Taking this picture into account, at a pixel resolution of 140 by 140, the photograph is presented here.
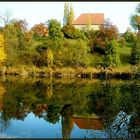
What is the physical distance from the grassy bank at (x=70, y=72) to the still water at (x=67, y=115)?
18263 mm

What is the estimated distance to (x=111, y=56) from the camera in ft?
174

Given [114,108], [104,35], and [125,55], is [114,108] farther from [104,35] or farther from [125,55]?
[104,35]

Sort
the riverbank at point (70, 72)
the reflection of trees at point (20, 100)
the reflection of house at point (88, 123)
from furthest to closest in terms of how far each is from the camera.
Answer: the riverbank at point (70, 72)
the reflection of trees at point (20, 100)
the reflection of house at point (88, 123)

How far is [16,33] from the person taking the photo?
2218 inches

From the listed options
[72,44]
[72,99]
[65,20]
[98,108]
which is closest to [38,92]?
[72,99]

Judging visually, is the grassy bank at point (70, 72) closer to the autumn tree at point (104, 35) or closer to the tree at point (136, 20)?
the autumn tree at point (104, 35)

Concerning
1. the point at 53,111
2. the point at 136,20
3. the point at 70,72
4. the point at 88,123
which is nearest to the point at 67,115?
the point at 53,111

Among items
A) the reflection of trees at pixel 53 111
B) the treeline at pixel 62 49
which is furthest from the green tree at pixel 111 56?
the reflection of trees at pixel 53 111

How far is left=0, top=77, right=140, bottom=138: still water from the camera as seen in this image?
16.9 m

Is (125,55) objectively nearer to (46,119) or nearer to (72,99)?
(72,99)

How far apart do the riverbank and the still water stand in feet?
59.9

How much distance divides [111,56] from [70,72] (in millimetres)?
6130

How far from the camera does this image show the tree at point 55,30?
197 ft

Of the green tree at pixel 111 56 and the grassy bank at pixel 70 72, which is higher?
the green tree at pixel 111 56
